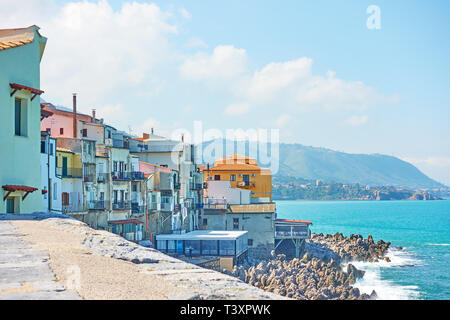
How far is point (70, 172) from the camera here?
4138 centimetres

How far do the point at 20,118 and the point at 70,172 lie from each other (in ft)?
Result: 77.4

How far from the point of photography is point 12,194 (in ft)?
57.3

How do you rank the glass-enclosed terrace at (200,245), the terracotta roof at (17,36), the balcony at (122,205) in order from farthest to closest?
1. the glass-enclosed terrace at (200,245)
2. the balcony at (122,205)
3. the terracotta roof at (17,36)

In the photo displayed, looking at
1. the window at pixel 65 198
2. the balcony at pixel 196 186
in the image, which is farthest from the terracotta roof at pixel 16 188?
the balcony at pixel 196 186

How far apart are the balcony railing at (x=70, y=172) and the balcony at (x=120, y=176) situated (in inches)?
162

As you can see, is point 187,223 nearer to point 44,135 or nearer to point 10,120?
point 44,135

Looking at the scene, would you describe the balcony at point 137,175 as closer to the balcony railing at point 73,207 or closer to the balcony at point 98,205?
the balcony at point 98,205

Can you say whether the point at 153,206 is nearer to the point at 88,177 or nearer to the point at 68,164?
the point at 88,177

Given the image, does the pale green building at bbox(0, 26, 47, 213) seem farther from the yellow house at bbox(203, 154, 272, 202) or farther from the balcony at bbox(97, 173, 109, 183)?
Result: the yellow house at bbox(203, 154, 272, 202)

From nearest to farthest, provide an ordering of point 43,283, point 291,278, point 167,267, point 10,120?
point 43,283, point 167,267, point 10,120, point 291,278

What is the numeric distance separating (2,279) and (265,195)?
2521 inches

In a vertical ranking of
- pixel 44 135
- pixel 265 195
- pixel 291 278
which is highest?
pixel 44 135

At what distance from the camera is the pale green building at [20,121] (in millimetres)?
17297

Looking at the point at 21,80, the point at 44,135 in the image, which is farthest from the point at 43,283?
the point at 44,135
